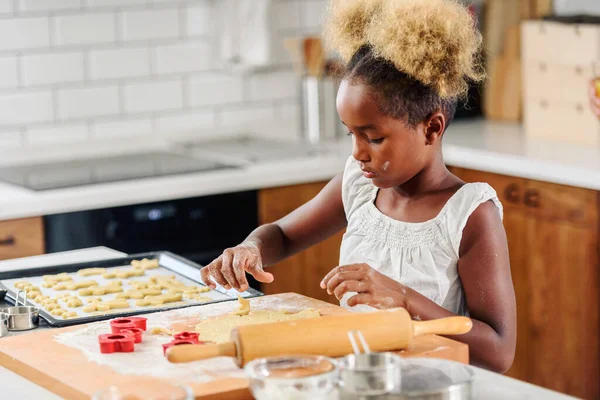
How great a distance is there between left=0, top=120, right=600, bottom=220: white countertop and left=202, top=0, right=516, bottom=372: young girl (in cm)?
113

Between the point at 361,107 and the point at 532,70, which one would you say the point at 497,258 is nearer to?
the point at 361,107

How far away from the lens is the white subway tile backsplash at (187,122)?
12.2 feet

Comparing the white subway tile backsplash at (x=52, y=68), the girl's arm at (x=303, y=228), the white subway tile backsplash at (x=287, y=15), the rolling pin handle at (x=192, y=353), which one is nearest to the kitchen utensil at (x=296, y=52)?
the white subway tile backsplash at (x=287, y=15)

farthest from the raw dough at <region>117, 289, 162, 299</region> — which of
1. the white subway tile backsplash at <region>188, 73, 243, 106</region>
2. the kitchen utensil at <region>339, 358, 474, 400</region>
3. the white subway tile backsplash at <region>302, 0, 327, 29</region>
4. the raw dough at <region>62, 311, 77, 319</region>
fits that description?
the white subway tile backsplash at <region>302, 0, 327, 29</region>

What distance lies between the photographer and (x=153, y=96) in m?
3.65

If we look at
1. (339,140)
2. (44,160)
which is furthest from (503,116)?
(44,160)

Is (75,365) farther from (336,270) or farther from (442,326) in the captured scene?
(442,326)

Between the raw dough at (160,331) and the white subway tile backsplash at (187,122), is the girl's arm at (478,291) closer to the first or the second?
the raw dough at (160,331)

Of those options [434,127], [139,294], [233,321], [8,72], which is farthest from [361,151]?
[8,72]

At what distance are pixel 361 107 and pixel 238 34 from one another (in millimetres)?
1992

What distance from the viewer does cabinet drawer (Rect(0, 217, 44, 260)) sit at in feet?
9.34

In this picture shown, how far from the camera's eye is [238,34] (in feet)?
11.9

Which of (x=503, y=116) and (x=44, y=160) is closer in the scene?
(x=44, y=160)

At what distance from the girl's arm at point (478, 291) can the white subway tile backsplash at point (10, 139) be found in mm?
2075
